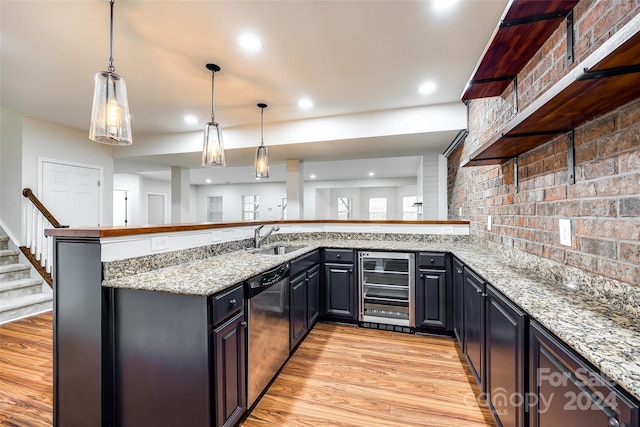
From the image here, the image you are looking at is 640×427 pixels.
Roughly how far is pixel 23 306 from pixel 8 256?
95cm

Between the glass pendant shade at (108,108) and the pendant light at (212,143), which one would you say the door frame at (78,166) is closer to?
the pendant light at (212,143)

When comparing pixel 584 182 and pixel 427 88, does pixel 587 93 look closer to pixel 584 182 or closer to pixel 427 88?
pixel 584 182

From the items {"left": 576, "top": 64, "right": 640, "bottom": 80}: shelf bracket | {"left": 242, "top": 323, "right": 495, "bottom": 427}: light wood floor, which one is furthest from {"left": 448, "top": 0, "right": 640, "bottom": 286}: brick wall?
{"left": 242, "top": 323, "right": 495, "bottom": 427}: light wood floor

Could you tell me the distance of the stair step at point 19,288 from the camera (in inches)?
131

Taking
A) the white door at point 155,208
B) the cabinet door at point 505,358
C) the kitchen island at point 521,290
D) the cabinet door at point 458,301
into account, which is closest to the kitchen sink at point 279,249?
the kitchen island at point 521,290

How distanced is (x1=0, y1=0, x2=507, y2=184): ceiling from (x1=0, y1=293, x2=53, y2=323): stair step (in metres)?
2.42

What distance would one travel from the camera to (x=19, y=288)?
3.45 m

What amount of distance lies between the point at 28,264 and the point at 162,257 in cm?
352

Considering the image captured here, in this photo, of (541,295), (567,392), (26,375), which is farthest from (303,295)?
(26,375)

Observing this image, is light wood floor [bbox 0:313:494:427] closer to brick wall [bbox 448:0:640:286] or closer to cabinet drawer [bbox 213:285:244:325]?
cabinet drawer [bbox 213:285:244:325]

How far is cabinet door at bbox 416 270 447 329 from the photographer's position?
2.66 meters

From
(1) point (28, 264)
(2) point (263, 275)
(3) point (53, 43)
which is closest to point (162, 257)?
(2) point (263, 275)

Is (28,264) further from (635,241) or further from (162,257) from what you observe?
(635,241)

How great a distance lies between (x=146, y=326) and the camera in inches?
55.6
